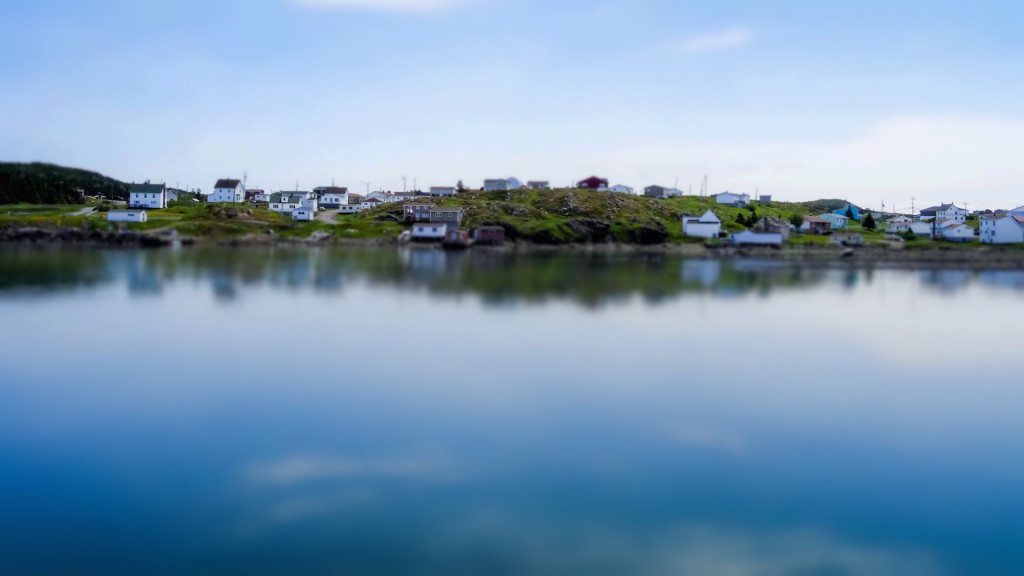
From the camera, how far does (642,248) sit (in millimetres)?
63000

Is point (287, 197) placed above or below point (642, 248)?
above

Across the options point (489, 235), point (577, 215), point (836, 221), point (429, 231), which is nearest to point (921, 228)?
point (836, 221)

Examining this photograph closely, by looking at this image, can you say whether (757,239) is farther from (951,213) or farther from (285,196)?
(285,196)

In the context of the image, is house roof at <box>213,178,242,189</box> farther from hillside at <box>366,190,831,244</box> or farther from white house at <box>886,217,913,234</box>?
white house at <box>886,217,913,234</box>

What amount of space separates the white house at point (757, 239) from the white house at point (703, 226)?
304 cm

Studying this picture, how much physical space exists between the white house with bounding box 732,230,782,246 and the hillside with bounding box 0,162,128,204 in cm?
6995

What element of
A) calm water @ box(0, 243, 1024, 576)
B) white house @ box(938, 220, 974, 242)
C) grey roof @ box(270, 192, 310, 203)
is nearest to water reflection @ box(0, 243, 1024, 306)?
calm water @ box(0, 243, 1024, 576)

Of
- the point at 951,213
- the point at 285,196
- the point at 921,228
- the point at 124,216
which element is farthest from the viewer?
the point at 951,213

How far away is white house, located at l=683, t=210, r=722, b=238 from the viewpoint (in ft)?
221

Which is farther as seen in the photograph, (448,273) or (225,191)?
(225,191)

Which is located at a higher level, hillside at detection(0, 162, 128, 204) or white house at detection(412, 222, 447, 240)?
hillside at detection(0, 162, 128, 204)

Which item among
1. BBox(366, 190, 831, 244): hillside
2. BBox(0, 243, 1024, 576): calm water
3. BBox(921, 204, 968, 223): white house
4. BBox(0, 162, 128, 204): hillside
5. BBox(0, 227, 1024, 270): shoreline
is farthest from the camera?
BBox(921, 204, 968, 223): white house

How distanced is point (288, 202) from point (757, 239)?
47.2 m

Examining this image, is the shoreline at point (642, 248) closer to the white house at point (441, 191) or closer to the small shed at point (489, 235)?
the small shed at point (489, 235)
